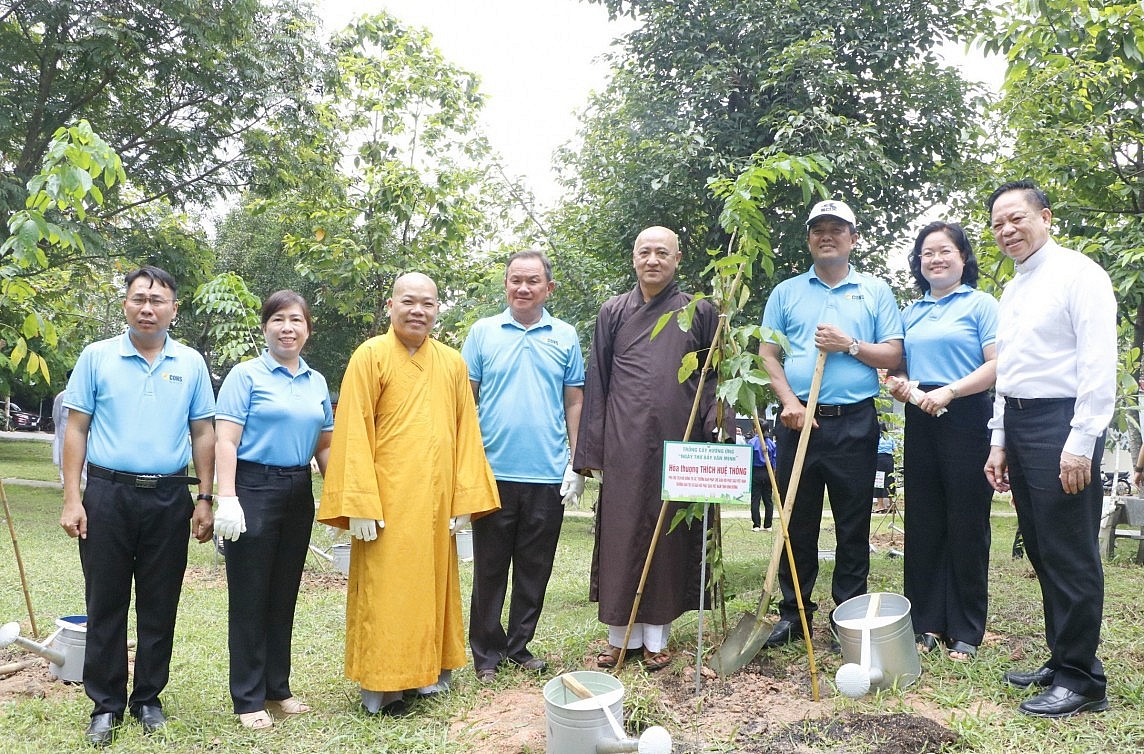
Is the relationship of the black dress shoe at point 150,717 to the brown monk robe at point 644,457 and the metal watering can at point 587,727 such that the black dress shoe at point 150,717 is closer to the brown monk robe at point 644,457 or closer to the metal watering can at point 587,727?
the metal watering can at point 587,727

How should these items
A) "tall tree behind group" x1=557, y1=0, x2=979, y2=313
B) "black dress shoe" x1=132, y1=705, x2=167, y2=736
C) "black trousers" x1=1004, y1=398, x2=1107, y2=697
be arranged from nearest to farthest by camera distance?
"black trousers" x1=1004, y1=398, x2=1107, y2=697, "black dress shoe" x1=132, y1=705, x2=167, y2=736, "tall tree behind group" x1=557, y1=0, x2=979, y2=313

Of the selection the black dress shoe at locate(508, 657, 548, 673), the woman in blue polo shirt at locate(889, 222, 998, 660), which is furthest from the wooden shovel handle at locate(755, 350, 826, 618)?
the black dress shoe at locate(508, 657, 548, 673)

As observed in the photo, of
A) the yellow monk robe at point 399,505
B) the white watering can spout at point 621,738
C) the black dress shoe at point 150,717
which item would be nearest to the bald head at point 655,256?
the yellow monk robe at point 399,505

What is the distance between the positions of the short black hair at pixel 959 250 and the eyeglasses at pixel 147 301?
3.29 m

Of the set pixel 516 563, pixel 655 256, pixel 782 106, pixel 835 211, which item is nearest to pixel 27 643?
pixel 516 563

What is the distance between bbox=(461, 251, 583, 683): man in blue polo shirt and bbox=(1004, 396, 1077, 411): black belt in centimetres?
185

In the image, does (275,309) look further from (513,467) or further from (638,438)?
(638,438)

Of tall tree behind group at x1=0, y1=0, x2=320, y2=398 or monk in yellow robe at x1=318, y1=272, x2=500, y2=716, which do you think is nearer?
monk in yellow robe at x1=318, y1=272, x2=500, y2=716

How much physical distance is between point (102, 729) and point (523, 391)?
2.17m

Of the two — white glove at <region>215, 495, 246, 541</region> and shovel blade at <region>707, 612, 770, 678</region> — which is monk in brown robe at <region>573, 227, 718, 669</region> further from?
white glove at <region>215, 495, 246, 541</region>

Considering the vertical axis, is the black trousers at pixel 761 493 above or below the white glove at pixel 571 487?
below

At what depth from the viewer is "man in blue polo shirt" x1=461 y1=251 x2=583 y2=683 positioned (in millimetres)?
4039

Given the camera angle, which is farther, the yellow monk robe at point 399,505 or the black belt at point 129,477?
the yellow monk robe at point 399,505

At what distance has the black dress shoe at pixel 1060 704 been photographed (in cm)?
313
